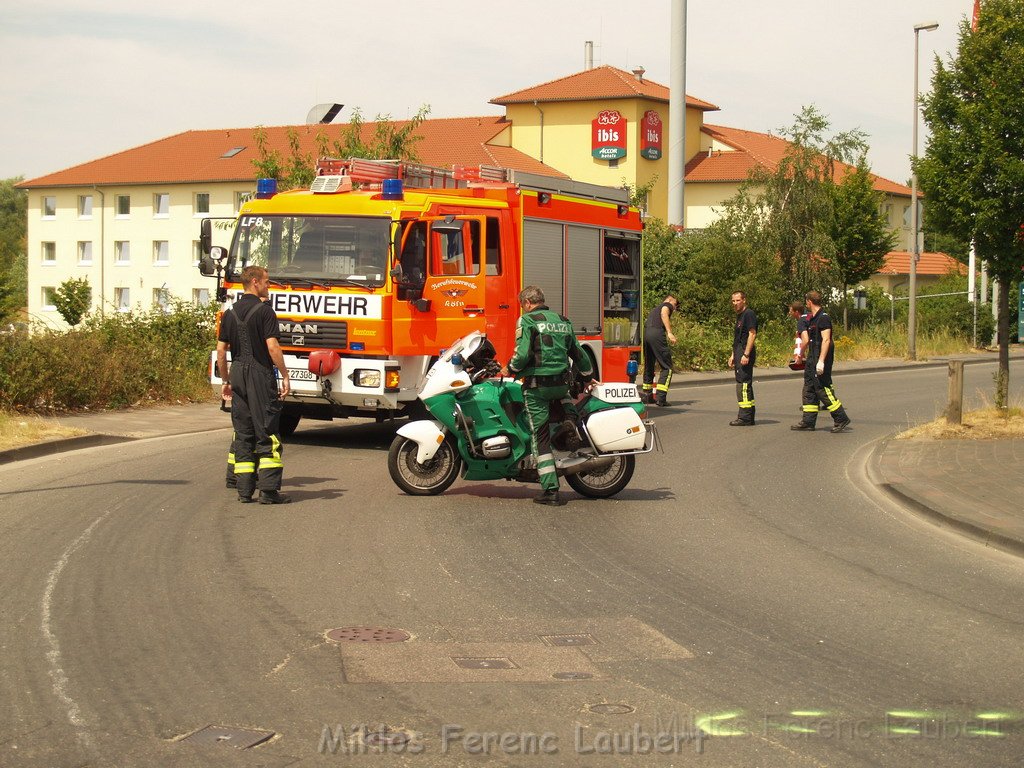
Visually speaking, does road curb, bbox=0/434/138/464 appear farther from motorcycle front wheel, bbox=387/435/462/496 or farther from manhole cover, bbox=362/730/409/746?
manhole cover, bbox=362/730/409/746

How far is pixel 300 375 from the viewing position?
1410 cm

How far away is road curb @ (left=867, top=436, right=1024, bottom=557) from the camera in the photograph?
912 cm

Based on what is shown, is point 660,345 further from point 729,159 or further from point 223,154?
point 223,154

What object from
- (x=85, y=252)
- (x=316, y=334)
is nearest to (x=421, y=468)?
(x=316, y=334)

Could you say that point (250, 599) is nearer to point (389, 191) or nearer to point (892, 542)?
point (892, 542)

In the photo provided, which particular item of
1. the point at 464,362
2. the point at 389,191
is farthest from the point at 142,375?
the point at 464,362

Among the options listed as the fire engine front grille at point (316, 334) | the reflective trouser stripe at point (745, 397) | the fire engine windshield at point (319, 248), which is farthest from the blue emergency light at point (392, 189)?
the reflective trouser stripe at point (745, 397)

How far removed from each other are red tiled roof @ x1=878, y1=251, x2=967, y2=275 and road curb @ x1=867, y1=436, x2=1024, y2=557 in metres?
69.3

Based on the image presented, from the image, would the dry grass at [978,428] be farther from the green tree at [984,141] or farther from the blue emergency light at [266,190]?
the blue emergency light at [266,190]

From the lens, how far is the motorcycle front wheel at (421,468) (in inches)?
432

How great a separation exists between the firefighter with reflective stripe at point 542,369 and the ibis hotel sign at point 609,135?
65736 millimetres

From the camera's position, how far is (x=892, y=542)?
9477 millimetres

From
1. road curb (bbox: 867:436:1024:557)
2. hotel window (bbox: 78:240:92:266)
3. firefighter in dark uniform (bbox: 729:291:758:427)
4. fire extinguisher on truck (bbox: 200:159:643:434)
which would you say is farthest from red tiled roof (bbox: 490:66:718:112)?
road curb (bbox: 867:436:1024:557)

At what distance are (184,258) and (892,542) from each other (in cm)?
7577
